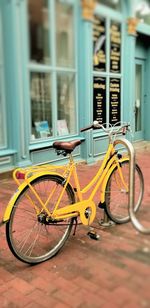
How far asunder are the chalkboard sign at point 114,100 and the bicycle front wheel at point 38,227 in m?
4.31

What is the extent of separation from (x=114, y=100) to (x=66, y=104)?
130cm

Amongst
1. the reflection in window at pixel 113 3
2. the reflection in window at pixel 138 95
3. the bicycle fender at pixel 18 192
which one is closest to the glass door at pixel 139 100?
the reflection in window at pixel 138 95

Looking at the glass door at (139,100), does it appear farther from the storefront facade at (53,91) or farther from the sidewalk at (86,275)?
the sidewalk at (86,275)

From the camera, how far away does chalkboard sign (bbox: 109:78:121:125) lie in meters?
7.18

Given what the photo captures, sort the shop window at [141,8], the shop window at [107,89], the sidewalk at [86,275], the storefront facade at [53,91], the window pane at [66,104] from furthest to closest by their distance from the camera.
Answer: the shop window at [107,89] < the window pane at [66,104] < the storefront facade at [53,91] < the shop window at [141,8] < the sidewalk at [86,275]

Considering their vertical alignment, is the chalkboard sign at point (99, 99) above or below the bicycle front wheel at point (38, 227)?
above

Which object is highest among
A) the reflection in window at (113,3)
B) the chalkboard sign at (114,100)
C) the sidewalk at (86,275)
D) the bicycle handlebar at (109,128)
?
the reflection in window at (113,3)

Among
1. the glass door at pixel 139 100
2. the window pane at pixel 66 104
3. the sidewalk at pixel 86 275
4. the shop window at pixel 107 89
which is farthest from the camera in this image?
the glass door at pixel 139 100

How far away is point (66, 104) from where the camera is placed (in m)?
Answer: 6.50

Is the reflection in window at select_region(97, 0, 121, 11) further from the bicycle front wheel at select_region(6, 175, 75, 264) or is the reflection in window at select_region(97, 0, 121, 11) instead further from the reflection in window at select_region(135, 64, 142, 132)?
the reflection in window at select_region(135, 64, 142, 132)

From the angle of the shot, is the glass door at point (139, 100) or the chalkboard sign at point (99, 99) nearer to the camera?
the chalkboard sign at point (99, 99)

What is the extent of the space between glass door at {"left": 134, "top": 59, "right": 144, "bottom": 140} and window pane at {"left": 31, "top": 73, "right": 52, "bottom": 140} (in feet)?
11.2

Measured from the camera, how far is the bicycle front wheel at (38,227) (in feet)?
8.89

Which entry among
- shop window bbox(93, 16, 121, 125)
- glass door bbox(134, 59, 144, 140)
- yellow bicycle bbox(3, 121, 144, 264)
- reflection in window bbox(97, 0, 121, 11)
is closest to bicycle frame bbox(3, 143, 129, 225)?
yellow bicycle bbox(3, 121, 144, 264)
